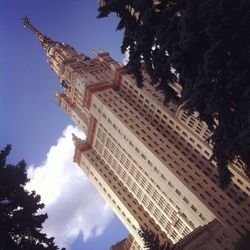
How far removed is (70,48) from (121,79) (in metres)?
31.8

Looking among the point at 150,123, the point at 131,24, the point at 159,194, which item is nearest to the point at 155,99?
the point at 150,123

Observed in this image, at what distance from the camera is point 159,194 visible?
67.8 metres

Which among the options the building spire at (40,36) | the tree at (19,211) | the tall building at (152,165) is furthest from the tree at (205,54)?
the building spire at (40,36)

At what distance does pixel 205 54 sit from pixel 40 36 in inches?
4251

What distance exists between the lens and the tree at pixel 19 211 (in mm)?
15438

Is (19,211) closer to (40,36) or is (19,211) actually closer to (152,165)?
(152,165)

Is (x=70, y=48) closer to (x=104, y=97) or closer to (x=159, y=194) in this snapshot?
(x=104, y=97)

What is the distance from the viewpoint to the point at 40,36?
118 meters

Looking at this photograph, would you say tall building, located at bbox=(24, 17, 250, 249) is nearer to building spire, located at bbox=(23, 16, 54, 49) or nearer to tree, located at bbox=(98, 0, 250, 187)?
building spire, located at bbox=(23, 16, 54, 49)

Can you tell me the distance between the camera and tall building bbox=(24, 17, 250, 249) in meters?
58.6

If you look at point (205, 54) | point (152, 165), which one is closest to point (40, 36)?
point (152, 165)

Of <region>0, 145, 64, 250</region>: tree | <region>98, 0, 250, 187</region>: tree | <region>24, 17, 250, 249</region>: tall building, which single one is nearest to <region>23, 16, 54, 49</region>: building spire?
<region>24, 17, 250, 249</region>: tall building

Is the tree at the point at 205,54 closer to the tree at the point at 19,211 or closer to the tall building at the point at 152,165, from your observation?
the tree at the point at 19,211

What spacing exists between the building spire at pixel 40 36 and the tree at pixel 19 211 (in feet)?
338
